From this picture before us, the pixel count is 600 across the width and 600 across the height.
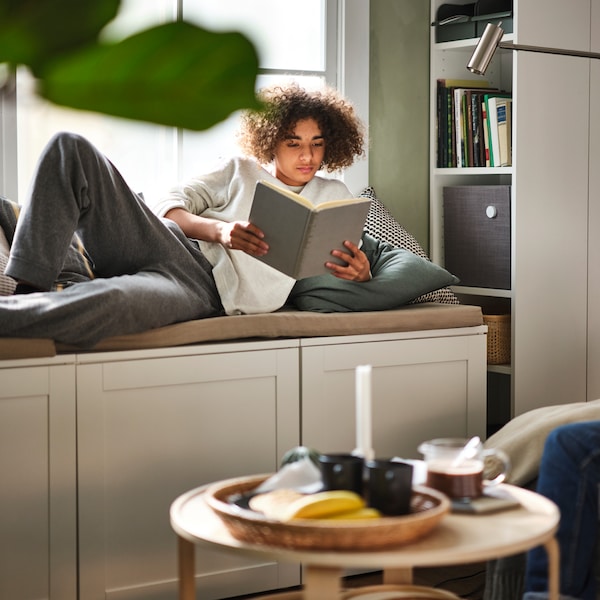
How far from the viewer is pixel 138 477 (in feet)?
7.71

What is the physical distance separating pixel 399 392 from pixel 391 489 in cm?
118

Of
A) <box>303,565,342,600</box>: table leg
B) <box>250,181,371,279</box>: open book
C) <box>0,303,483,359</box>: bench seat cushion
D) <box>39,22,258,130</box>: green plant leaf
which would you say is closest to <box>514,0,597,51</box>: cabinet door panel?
<box>0,303,483,359</box>: bench seat cushion

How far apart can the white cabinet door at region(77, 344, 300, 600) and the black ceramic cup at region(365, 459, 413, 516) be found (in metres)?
0.91

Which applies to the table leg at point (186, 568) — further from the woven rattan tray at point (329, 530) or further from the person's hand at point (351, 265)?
the person's hand at point (351, 265)

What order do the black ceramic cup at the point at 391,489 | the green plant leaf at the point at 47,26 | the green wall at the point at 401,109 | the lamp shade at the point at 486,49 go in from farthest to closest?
the green wall at the point at 401,109
the lamp shade at the point at 486,49
the black ceramic cup at the point at 391,489
the green plant leaf at the point at 47,26

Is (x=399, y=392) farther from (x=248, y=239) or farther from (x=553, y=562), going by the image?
(x=553, y=562)

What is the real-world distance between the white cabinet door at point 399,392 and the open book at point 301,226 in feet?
0.80

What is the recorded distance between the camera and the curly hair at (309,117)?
2.93 metres

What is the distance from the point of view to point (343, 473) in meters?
1.61

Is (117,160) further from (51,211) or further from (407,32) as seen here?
(407,32)

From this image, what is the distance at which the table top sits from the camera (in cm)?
142

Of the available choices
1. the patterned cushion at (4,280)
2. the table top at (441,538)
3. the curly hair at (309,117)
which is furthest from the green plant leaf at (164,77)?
the curly hair at (309,117)

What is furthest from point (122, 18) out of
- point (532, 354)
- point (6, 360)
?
point (532, 354)

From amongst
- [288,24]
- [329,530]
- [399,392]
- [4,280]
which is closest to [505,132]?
[288,24]
